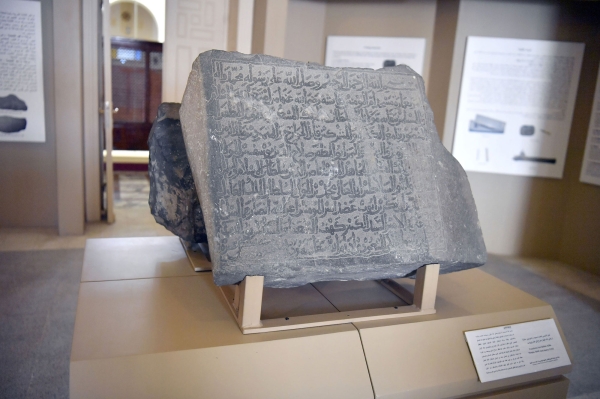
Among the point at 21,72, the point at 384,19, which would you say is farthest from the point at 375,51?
the point at 21,72

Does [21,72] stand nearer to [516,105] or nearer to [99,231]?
[99,231]

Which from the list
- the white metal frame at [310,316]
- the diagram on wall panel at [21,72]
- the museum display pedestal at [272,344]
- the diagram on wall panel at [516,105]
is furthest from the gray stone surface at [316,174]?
the diagram on wall panel at [21,72]

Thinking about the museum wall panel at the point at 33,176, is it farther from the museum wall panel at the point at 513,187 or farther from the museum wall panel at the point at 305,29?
the museum wall panel at the point at 513,187

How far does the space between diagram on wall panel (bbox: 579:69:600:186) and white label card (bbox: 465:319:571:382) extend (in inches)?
119

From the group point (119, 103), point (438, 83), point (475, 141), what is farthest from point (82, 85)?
point (119, 103)

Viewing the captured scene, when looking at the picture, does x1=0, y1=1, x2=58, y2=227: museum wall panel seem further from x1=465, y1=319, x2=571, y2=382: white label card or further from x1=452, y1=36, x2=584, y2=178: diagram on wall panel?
x1=465, y1=319, x2=571, y2=382: white label card

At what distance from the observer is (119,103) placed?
31.8 ft

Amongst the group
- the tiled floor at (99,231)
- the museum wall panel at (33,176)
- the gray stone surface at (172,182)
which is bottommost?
the tiled floor at (99,231)

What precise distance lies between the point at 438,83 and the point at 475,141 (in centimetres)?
68

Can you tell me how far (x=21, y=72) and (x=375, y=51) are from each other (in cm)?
348

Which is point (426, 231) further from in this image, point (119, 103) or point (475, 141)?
point (119, 103)

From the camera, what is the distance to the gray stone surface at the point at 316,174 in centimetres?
153

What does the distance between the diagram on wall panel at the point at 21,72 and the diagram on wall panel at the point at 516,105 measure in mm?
4088

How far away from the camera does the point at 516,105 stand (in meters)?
4.57
